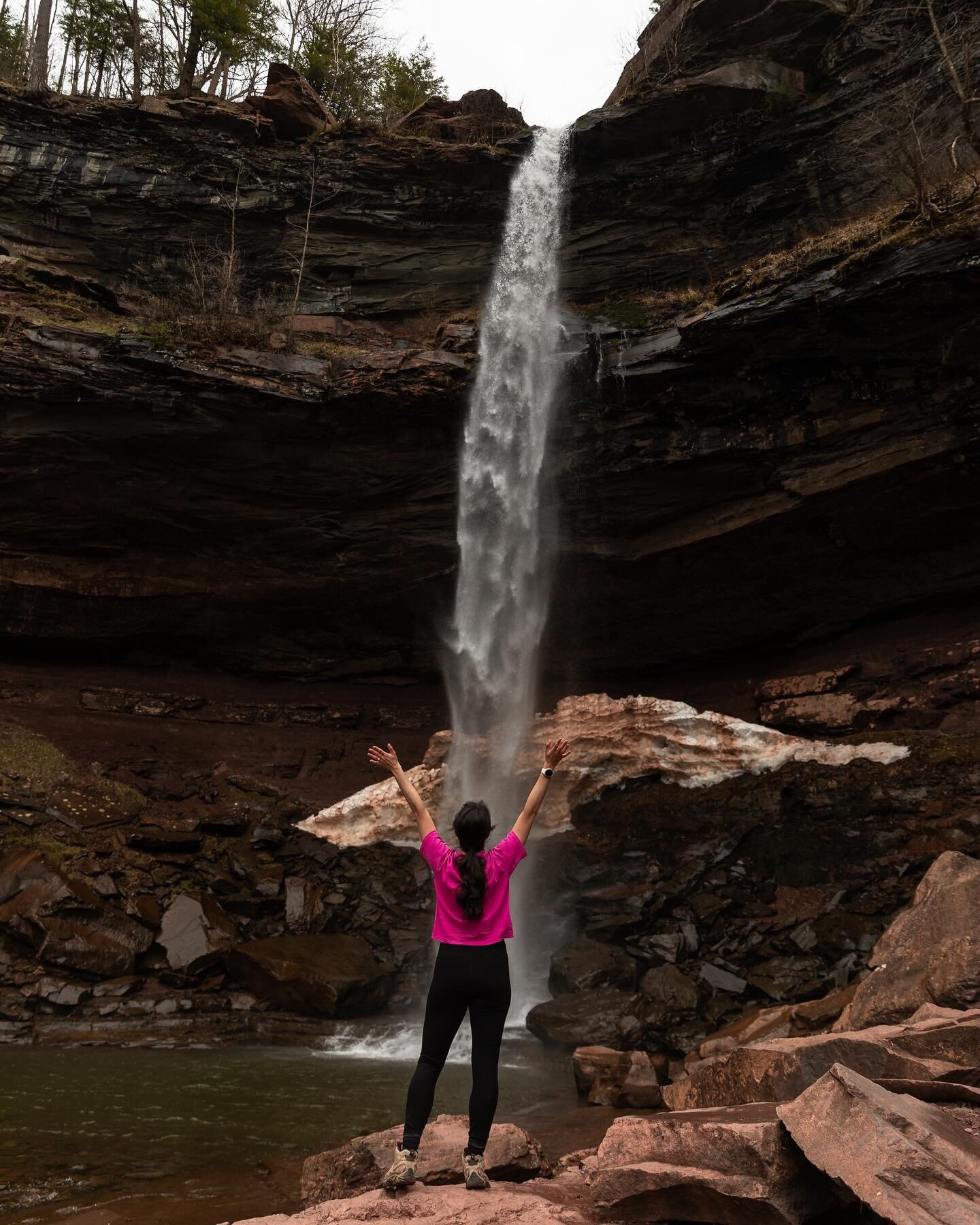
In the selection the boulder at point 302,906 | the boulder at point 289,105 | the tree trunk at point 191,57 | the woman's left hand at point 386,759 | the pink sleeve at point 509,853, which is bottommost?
the boulder at point 302,906

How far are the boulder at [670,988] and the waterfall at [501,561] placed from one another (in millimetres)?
5731

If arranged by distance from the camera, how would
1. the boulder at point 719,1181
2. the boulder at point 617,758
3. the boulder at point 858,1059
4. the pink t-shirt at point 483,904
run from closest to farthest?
the boulder at point 719,1181, the pink t-shirt at point 483,904, the boulder at point 858,1059, the boulder at point 617,758

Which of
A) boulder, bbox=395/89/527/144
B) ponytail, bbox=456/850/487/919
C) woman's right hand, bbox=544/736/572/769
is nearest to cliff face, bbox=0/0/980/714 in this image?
boulder, bbox=395/89/527/144

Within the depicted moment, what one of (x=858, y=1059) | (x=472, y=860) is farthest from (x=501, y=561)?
(x=472, y=860)

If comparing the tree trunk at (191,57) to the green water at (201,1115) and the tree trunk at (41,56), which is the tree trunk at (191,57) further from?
the green water at (201,1115)

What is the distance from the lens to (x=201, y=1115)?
6.92 meters

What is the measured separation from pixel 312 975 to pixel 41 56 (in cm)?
2266

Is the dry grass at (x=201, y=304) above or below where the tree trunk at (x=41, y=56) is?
below

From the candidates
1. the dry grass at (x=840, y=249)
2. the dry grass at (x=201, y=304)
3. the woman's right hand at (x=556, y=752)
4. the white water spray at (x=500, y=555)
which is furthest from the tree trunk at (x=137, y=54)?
the woman's right hand at (x=556, y=752)

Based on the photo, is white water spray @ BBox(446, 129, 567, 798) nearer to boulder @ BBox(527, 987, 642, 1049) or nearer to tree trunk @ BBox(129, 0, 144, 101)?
boulder @ BBox(527, 987, 642, 1049)

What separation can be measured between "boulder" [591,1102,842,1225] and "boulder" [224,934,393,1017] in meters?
9.07

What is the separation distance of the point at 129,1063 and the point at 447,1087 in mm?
3566

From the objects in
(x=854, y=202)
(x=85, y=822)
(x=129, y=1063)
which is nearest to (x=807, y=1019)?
(x=129, y=1063)

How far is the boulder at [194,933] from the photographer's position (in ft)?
39.6
